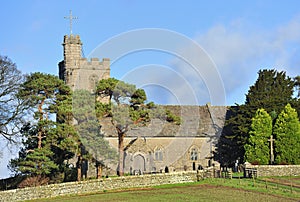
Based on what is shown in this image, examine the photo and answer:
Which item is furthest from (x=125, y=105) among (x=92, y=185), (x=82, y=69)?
(x=82, y=69)

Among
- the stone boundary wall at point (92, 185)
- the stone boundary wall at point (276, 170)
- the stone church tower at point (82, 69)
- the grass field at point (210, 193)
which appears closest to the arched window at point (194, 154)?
the stone church tower at point (82, 69)

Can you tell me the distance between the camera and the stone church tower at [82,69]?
56688mm

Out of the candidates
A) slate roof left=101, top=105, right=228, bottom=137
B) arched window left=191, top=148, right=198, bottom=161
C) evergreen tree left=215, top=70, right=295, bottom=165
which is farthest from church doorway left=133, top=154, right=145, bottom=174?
evergreen tree left=215, top=70, right=295, bottom=165

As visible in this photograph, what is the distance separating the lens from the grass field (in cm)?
2608

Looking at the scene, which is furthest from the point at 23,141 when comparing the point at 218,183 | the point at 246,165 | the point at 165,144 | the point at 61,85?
the point at 165,144

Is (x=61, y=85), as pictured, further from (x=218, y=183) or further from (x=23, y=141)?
(x=218, y=183)

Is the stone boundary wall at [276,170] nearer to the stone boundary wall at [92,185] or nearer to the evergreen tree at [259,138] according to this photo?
the stone boundary wall at [92,185]

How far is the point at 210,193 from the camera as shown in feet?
91.7

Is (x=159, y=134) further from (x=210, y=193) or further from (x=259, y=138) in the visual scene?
(x=210, y=193)

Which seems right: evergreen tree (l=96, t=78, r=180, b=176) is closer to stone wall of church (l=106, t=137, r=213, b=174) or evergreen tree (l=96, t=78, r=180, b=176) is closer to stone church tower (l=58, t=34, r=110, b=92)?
stone wall of church (l=106, t=137, r=213, b=174)

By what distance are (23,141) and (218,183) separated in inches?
548

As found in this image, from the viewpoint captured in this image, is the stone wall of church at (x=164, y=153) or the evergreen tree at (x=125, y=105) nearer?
the evergreen tree at (x=125, y=105)

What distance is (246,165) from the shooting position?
1503 inches

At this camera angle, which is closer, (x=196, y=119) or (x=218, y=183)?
(x=218, y=183)
